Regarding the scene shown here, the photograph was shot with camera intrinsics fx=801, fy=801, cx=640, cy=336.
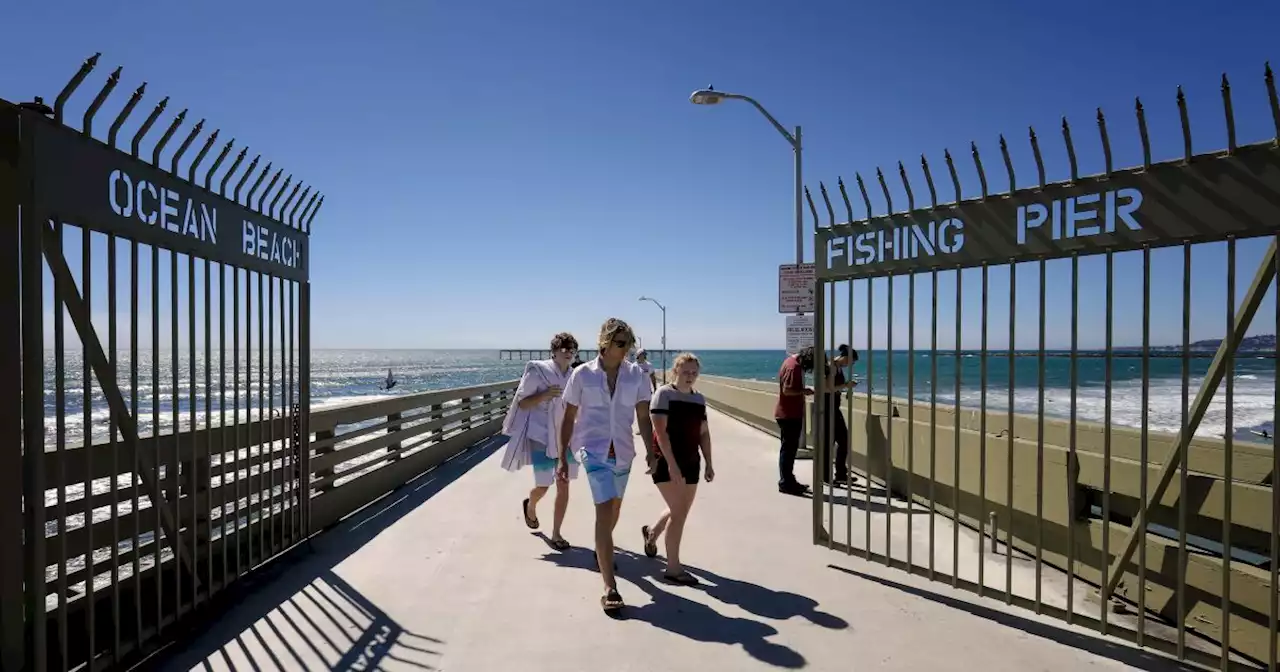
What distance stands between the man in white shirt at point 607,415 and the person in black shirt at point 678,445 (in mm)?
132

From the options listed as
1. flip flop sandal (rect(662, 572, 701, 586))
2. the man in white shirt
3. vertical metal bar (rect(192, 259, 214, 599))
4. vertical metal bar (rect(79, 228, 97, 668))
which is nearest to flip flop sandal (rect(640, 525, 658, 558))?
flip flop sandal (rect(662, 572, 701, 586))

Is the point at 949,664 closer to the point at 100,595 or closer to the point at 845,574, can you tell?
the point at 845,574

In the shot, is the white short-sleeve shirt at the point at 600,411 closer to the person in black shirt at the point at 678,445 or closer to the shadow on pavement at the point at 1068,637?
the person in black shirt at the point at 678,445

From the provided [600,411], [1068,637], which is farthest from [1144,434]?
[600,411]

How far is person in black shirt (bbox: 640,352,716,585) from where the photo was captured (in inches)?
220

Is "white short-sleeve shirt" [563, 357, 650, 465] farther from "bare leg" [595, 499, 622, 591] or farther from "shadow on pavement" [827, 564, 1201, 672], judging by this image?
"shadow on pavement" [827, 564, 1201, 672]

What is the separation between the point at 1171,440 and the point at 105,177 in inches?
294

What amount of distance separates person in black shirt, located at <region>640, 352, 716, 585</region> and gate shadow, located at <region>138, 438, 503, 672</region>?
5.96ft

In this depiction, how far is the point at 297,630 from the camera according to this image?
4.81m

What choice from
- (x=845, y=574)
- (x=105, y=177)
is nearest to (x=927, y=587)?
(x=845, y=574)

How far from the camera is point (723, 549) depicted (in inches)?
263

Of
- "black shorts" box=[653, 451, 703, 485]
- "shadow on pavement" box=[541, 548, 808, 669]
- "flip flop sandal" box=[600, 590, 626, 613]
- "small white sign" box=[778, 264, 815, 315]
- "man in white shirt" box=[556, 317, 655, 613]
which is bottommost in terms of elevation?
"shadow on pavement" box=[541, 548, 808, 669]

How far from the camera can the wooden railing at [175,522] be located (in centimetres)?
407

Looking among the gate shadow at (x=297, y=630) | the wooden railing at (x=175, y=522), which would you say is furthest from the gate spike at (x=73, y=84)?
the gate shadow at (x=297, y=630)
